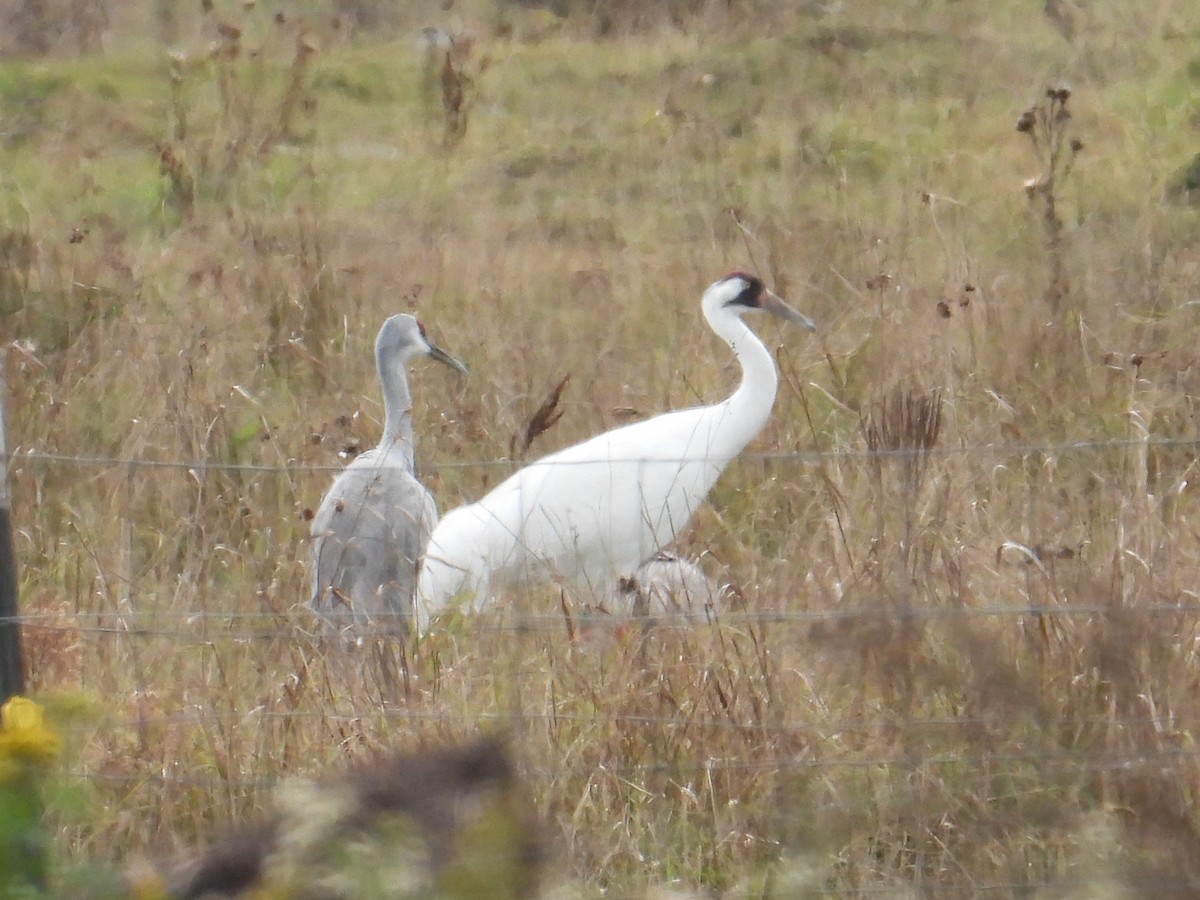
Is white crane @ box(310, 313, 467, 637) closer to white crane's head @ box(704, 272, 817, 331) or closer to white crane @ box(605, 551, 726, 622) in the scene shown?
white crane @ box(605, 551, 726, 622)

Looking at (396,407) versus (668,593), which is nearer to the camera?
(668,593)

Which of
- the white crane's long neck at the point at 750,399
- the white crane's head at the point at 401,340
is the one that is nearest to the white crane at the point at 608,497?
the white crane's long neck at the point at 750,399

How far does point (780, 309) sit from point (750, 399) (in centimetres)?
68

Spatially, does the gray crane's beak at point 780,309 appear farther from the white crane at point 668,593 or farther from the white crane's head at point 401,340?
the white crane at point 668,593

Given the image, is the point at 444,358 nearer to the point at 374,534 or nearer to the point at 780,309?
the point at 780,309

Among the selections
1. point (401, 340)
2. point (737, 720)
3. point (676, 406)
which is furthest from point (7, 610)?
point (676, 406)

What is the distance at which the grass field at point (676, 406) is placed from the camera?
3.19m

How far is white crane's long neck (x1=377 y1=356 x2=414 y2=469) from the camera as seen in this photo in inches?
207

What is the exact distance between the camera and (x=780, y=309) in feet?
19.7

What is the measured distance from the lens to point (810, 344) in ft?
21.0

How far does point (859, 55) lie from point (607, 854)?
7500mm

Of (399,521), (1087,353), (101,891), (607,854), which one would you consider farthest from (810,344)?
(101,891)

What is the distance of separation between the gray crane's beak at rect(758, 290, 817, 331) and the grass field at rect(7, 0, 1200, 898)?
6.7 inches

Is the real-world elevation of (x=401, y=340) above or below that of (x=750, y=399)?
above
